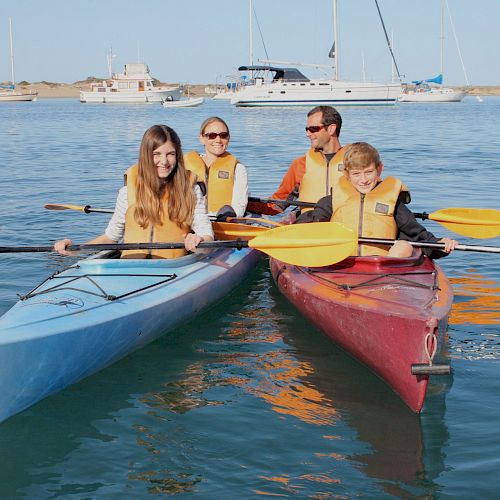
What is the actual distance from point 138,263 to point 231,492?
208cm

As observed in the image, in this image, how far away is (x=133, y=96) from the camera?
65.6m

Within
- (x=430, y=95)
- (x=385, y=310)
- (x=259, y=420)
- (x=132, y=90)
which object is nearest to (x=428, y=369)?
(x=385, y=310)

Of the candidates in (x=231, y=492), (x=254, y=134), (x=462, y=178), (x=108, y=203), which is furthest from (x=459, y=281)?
(x=254, y=134)

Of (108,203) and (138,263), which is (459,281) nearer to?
(138,263)

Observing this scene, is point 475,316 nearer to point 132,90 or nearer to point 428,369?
point 428,369

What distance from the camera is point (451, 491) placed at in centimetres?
339

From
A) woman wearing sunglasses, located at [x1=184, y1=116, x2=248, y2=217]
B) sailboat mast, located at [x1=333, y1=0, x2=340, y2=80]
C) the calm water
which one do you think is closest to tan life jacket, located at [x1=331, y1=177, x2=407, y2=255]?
the calm water

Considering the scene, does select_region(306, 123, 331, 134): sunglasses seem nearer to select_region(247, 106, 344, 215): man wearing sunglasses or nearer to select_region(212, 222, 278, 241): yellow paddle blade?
select_region(247, 106, 344, 215): man wearing sunglasses

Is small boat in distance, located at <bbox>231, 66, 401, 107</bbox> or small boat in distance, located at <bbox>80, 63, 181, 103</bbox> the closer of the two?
small boat in distance, located at <bbox>231, 66, 401, 107</bbox>

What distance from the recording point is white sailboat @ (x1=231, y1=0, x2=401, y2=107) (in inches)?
1762

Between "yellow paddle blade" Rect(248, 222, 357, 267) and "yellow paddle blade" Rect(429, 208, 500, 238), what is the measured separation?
4.35 feet

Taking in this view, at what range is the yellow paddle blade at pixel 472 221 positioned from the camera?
597 cm

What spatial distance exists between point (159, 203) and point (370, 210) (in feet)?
4.71

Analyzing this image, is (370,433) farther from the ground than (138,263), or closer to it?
closer to it
